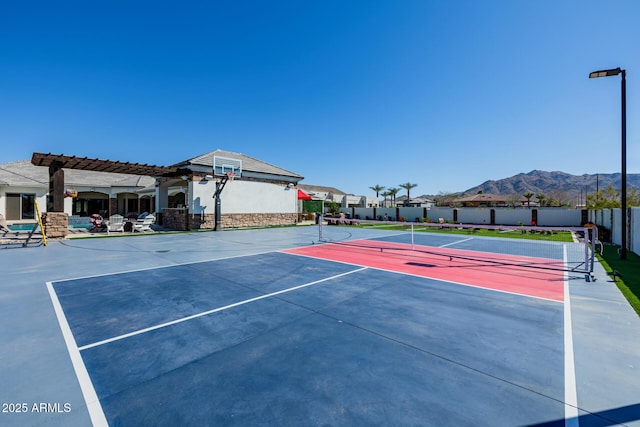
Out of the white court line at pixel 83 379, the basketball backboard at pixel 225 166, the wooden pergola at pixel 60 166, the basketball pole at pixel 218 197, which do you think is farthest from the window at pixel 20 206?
the white court line at pixel 83 379

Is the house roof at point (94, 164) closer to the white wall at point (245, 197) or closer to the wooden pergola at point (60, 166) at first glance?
the wooden pergola at point (60, 166)

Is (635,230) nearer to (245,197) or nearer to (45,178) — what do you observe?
(245,197)

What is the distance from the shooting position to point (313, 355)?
3457mm

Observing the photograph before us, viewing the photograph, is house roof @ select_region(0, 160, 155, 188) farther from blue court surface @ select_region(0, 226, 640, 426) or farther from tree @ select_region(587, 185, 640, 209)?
tree @ select_region(587, 185, 640, 209)

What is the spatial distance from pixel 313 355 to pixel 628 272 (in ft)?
34.3

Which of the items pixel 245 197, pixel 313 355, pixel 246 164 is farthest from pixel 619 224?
pixel 246 164

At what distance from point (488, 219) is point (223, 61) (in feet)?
99.0

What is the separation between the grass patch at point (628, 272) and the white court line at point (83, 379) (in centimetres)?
814

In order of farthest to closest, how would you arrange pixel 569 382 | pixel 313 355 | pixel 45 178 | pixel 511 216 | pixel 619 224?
1. pixel 511 216
2. pixel 45 178
3. pixel 619 224
4. pixel 313 355
5. pixel 569 382

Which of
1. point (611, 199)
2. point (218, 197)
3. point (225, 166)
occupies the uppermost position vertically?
point (225, 166)

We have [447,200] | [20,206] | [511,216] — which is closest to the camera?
[20,206]

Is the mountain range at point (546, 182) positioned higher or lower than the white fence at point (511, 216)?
higher

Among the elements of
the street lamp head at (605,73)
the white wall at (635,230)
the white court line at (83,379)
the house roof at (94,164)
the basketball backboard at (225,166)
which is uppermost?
the street lamp head at (605,73)

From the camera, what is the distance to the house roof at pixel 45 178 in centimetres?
2480
